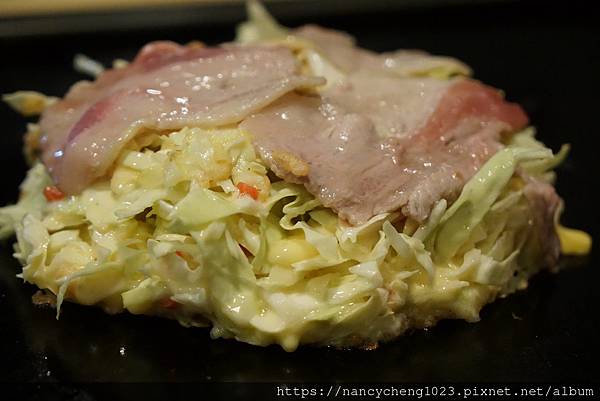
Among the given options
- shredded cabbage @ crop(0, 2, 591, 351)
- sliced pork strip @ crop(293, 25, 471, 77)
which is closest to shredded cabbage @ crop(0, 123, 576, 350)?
shredded cabbage @ crop(0, 2, 591, 351)

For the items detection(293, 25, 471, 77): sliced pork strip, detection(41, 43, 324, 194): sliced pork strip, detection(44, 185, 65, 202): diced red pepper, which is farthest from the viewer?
detection(293, 25, 471, 77): sliced pork strip

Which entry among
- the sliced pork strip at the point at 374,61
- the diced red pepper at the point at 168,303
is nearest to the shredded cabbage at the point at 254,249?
the diced red pepper at the point at 168,303

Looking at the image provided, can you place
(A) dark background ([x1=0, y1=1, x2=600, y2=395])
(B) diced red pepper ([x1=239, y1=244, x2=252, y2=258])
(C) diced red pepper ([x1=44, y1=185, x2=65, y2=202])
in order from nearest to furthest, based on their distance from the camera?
(A) dark background ([x1=0, y1=1, x2=600, y2=395]) → (B) diced red pepper ([x1=239, y1=244, x2=252, y2=258]) → (C) diced red pepper ([x1=44, y1=185, x2=65, y2=202])

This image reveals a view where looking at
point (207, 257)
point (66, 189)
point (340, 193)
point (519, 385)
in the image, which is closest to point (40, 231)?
point (66, 189)

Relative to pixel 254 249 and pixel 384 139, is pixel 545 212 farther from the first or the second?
pixel 254 249

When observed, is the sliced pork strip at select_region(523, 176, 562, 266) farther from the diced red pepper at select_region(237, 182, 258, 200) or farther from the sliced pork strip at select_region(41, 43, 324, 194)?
the diced red pepper at select_region(237, 182, 258, 200)

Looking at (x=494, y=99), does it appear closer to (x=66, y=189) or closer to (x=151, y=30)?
(x=66, y=189)
